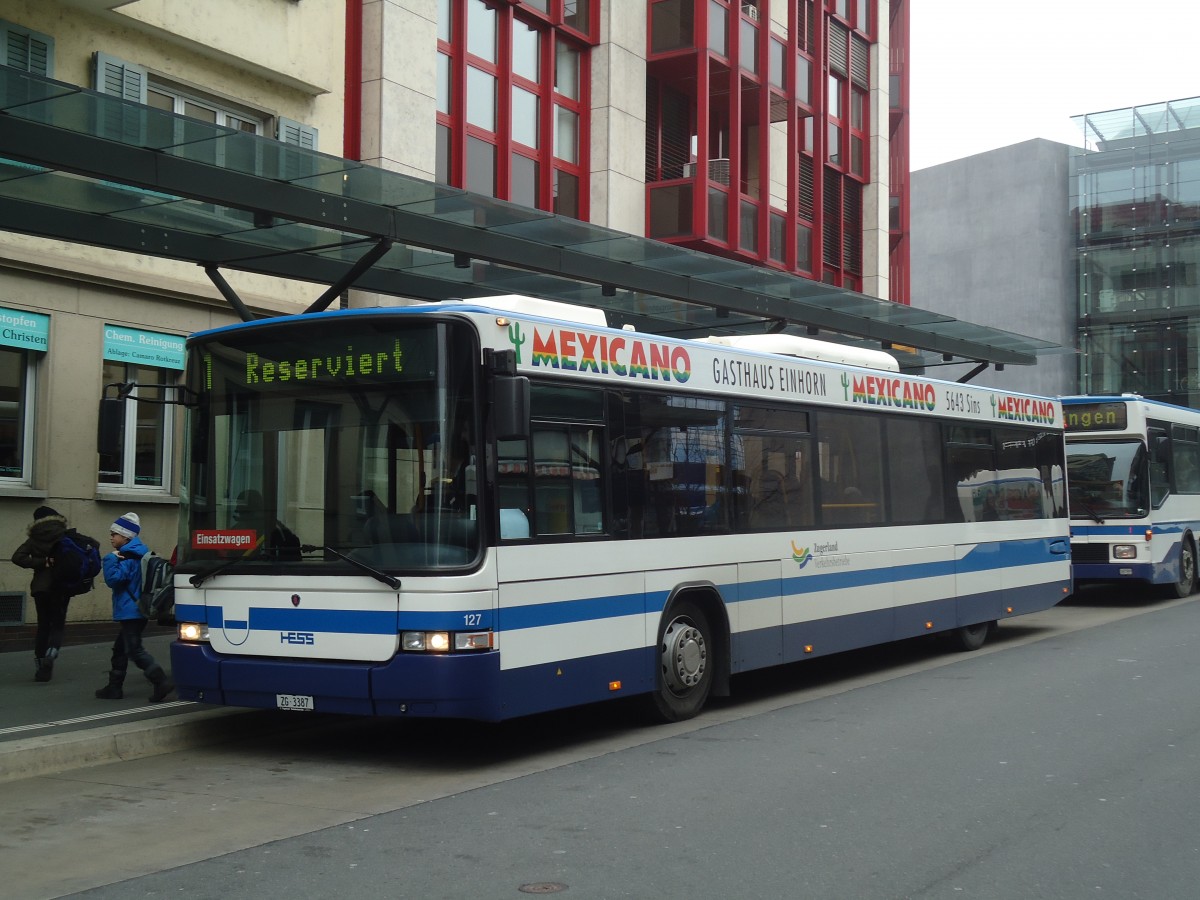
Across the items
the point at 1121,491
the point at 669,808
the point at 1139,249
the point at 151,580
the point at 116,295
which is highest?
the point at 1139,249

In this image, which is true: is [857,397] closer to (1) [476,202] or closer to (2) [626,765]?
(1) [476,202]

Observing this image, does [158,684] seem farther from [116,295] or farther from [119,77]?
[119,77]

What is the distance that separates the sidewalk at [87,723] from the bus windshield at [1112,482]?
14393 mm

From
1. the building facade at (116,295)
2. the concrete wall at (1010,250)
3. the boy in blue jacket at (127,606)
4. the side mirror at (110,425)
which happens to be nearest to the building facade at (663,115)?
the building facade at (116,295)

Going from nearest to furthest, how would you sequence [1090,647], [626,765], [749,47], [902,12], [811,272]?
[626,765], [1090,647], [749,47], [811,272], [902,12]

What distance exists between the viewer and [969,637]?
15125 mm

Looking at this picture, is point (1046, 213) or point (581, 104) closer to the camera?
point (581, 104)

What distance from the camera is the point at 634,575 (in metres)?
9.65

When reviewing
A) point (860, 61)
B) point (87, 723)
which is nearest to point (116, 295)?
point (87, 723)

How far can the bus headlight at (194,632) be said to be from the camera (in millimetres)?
9008

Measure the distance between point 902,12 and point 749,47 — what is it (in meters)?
12.9

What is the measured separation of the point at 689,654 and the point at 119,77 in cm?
1051

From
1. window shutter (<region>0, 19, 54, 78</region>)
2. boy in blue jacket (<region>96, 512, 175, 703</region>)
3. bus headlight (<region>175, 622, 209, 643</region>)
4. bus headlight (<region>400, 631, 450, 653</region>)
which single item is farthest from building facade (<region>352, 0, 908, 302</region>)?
bus headlight (<region>400, 631, 450, 653</region>)

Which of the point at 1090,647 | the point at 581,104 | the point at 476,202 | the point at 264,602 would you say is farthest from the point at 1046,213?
the point at 264,602
